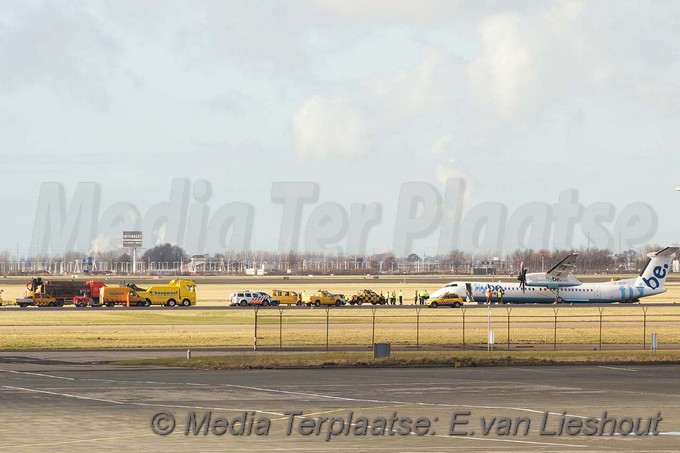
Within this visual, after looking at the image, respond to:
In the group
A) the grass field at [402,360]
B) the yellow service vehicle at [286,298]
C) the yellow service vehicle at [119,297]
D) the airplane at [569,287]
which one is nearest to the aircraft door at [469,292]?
the airplane at [569,287]

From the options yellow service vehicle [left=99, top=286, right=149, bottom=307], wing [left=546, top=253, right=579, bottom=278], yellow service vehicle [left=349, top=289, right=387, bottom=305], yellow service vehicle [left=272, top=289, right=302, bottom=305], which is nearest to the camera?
yellow service vehicle [left=99, top=286, right=149, bottom=307]

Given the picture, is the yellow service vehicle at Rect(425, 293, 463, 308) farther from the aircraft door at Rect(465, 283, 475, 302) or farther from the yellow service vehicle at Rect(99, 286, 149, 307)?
the yellow service vehicle at Rect(99, 286, 149, 307)

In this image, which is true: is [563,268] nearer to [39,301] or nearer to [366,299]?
[366,299]

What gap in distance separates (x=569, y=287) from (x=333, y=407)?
86.8 metres

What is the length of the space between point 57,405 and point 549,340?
128 feet

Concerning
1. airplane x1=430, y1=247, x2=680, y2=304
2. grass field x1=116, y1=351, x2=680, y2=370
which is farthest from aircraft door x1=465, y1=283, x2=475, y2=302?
grass field x1=116, y1=351, x2=680, y2=370

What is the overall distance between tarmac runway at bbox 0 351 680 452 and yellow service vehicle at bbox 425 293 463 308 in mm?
60354

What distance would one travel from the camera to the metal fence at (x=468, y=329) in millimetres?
61031

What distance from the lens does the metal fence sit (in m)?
61.0

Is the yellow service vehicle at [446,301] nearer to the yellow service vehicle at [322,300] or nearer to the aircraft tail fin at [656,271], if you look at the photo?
the yellow service vehicle at [322,300]

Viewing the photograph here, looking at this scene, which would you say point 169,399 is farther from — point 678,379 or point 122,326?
point 122,326

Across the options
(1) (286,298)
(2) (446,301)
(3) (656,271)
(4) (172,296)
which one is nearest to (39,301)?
(4) (172,296)

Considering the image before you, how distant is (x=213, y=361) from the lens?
47812 mm

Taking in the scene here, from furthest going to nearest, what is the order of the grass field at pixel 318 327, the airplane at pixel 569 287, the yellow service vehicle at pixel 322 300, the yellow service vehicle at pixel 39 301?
the airplane at pixel 569 287 → the yellow service vehicle at pixel 39 301 → the yellow service vehicle at pixel 322 300 → the grass field at pixel 318 327
